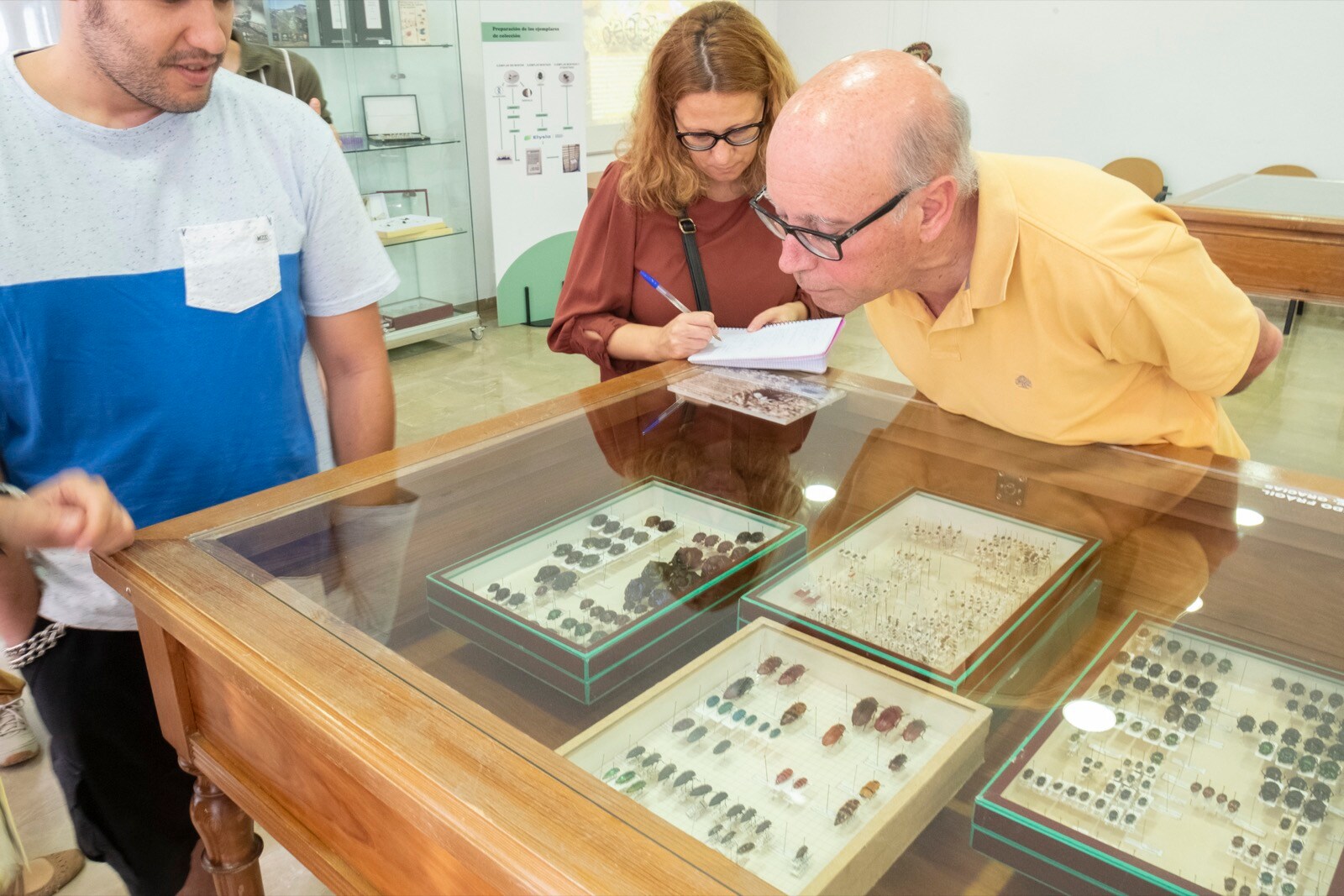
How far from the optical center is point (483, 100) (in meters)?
6.57

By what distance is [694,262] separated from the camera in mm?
2475

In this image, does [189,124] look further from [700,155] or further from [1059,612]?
[1059,612]

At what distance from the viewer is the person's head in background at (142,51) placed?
1420 mm

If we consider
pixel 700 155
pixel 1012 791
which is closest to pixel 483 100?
pixel 700 155

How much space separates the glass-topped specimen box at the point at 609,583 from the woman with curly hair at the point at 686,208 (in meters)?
0.81

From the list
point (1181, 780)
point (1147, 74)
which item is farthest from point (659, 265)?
point (1147, 74)

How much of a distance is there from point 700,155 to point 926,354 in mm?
843

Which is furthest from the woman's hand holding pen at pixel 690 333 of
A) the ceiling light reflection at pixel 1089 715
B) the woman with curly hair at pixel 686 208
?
the ceiling light reflection at pixel 1089 715

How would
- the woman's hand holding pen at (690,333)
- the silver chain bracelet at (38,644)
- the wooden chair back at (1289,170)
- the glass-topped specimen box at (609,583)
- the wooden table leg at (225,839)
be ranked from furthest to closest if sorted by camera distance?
the wooden chair back at (1289,170) < the woman's hand holding pen at (690,333) < the silver chain bracelet at (38,644) < the wooden table leg at (225,839) < the glass-topped specimen box at (609,583)

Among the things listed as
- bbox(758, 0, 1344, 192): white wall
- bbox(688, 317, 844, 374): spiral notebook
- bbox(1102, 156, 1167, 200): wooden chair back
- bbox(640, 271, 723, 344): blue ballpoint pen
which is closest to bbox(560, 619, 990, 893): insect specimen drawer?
bbox(688, 317, 844, 374): spiral notebook

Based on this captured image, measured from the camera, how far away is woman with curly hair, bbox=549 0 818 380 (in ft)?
7.50

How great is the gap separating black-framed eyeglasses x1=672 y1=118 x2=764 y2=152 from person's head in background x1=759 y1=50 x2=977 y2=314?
76cm

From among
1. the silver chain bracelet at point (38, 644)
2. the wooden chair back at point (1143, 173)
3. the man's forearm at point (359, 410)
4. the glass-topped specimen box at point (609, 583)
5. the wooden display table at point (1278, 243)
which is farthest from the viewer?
the wooden chair back at point (1143, 173)

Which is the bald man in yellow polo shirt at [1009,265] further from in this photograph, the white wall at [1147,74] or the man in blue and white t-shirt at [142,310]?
the white wall at [1147,74]
